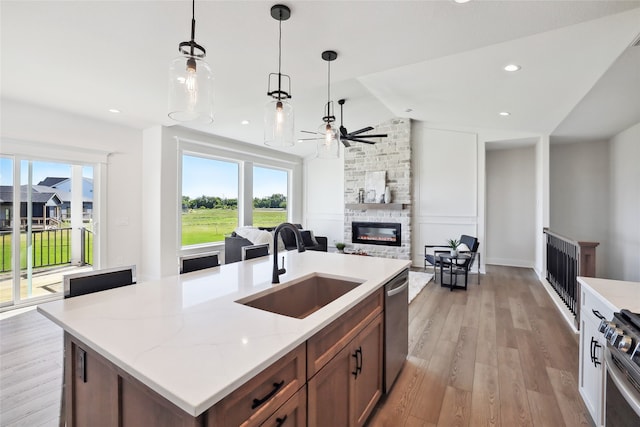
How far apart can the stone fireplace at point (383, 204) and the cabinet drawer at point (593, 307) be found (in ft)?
15.2

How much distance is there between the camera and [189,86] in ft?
4.97

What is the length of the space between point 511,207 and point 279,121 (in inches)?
245

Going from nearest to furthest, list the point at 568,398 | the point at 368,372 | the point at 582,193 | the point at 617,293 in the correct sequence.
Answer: the point at 617,293, the point at 368,372, the point at 568,398, the point at 582,193

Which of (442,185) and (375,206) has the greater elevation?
(442,185)

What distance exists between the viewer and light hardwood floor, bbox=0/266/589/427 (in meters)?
1.89

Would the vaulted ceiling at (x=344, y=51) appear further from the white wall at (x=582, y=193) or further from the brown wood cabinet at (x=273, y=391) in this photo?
the brown wood cabinet at (x=273, y=391)

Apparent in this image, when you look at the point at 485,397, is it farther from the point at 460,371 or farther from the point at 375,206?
the point at 375,206

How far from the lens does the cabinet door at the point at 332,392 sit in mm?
1172

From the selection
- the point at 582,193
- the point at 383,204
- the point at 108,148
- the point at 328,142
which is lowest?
the point at 383,204

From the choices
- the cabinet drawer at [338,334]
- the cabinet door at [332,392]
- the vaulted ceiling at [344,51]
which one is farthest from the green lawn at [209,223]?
the cabinet door at [332,392]

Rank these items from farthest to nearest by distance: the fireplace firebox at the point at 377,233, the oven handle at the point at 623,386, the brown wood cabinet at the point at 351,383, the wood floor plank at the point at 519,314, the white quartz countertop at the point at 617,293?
the fireplace firebox at the point at 377,233 < the wood floor plank at the point at 519,314 < the white quartz countertop at the point at 617,293 < the brown wood cabinet at the point at 351,383 < the oven handle at the point at 623,386

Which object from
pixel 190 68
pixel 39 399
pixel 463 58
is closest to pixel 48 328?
pixel 39 399

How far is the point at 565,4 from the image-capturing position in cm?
193

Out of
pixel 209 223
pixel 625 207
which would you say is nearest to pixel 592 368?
pixel 625 207
